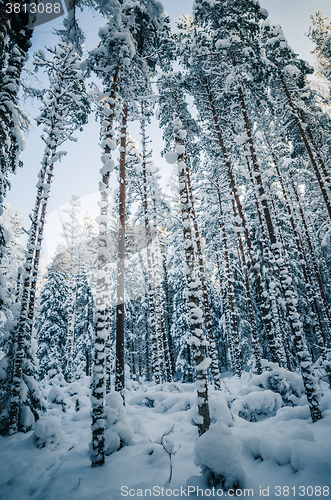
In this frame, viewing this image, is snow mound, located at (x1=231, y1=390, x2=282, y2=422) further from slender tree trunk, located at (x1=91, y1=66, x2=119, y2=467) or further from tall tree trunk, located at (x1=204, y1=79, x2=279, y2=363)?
slender tree trunk, located at (x1=91, y1=66, x2=119, y2=467)

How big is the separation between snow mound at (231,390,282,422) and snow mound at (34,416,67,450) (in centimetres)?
549

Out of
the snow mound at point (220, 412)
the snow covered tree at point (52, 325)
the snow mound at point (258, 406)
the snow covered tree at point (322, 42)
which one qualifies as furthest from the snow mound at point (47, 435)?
the snow covered tree at point (322, 42)

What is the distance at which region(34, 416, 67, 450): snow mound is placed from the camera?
18.9ft

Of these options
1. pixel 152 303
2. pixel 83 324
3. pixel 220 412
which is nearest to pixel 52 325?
pixel 83 324

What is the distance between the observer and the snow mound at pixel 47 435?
5.76 meters

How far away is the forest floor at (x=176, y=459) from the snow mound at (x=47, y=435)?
0.02 m

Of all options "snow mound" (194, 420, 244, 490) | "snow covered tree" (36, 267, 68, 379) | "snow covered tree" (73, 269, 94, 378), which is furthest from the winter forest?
"snow covered tree" (73, 269, 94, 378)

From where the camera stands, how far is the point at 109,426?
5.56 m

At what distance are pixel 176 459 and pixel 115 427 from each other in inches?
66.7

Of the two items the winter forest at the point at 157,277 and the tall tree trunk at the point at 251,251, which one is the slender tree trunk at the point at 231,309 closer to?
the winter forest at the point at 157,277

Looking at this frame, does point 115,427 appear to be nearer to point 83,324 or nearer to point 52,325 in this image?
point 52,325

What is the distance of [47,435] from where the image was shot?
580 centimetres

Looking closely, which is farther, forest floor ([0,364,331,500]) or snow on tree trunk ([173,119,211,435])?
snow on tree trunk ([173,119,211,435])

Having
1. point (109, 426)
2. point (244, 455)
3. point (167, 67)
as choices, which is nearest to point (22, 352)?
point (109, 426)
